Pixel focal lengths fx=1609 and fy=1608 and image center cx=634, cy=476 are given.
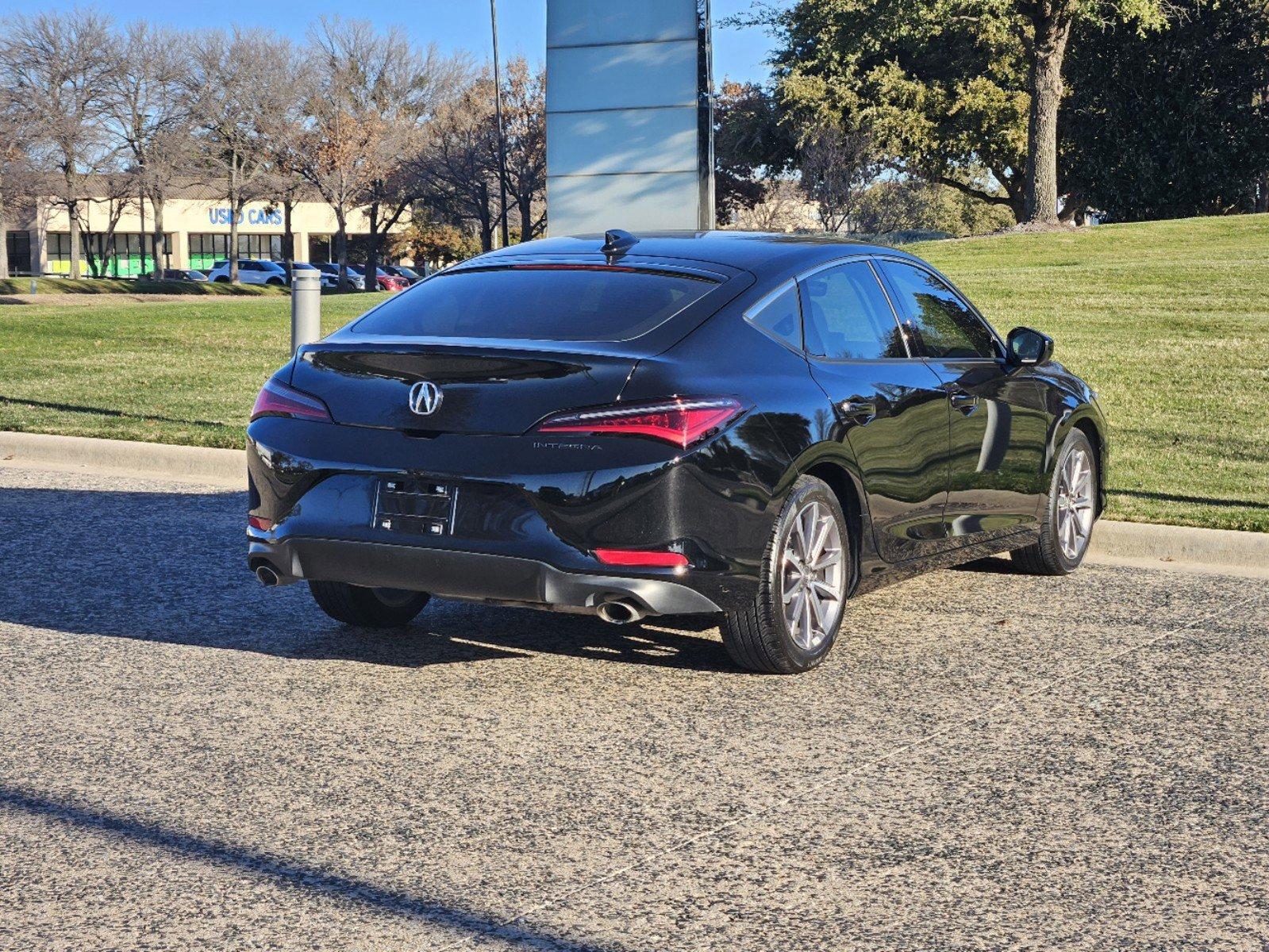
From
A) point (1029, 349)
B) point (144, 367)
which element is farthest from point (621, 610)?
point (144, 367)

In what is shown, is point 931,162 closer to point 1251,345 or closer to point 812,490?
point 1251,345

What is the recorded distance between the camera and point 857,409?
19.9ft

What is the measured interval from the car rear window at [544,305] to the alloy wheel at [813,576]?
2.97 feet

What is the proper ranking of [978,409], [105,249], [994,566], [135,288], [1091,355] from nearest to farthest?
[978,409] < [994,566] < [1091,355] < [135,288] < [105,249]

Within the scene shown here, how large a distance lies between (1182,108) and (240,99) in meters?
34.7

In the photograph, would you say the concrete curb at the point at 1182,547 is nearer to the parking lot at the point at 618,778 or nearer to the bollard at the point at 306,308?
the parking lot at the point at 618,778

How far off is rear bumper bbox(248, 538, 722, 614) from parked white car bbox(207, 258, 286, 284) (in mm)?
67712

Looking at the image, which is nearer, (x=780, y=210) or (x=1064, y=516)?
(x=1064, y=516)

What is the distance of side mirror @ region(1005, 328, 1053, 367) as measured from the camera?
7.33 metres

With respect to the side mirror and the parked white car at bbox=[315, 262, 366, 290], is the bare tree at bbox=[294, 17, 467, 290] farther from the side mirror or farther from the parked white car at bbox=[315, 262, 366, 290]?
the side mirror

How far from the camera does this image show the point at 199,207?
91.6 metres

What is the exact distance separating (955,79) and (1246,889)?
47.3m

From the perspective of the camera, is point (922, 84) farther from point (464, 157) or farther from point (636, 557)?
point (636, 557)

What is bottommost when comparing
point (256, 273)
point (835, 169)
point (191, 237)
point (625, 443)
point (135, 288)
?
point (625, 443)
